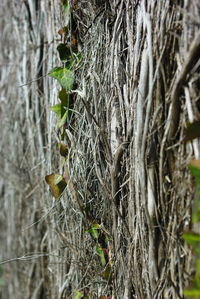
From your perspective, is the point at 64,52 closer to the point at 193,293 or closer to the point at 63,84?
the point at 63,84

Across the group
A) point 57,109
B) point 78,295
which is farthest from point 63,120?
point 78,295

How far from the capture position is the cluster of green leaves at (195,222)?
3.47 feet

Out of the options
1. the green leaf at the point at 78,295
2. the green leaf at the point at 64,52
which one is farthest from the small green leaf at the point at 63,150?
the green leaf at the point at 78,295

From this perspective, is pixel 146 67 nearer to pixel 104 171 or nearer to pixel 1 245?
pixel 104 171

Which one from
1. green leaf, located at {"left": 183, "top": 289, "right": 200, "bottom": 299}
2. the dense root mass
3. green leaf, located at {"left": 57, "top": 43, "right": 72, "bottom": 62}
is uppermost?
green leaf, located at {"left": 57, "top": 43, "right": 72, "bottom": 62}

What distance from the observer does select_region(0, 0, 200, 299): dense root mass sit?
1162 mm

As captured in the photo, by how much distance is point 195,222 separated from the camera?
1118 millimetres

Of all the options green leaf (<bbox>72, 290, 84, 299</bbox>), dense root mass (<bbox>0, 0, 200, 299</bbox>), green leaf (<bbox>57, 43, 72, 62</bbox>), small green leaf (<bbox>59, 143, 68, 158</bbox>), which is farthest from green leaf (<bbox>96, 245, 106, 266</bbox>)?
green leaf (<bbox>57, 43, 72, 62</bbox>)

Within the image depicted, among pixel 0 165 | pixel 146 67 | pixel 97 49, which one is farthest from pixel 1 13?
pixel 146 67

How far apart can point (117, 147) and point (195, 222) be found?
0.36m

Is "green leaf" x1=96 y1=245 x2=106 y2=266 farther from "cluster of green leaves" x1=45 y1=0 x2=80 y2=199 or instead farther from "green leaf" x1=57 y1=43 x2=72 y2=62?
"green leaf" x1=57 y1=43 x2=72 y2=62

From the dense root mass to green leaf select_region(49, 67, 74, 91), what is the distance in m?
0.03

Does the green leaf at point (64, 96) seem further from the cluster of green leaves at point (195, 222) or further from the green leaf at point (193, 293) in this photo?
the green leaf at point (193, 293)

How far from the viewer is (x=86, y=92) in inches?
59.1
